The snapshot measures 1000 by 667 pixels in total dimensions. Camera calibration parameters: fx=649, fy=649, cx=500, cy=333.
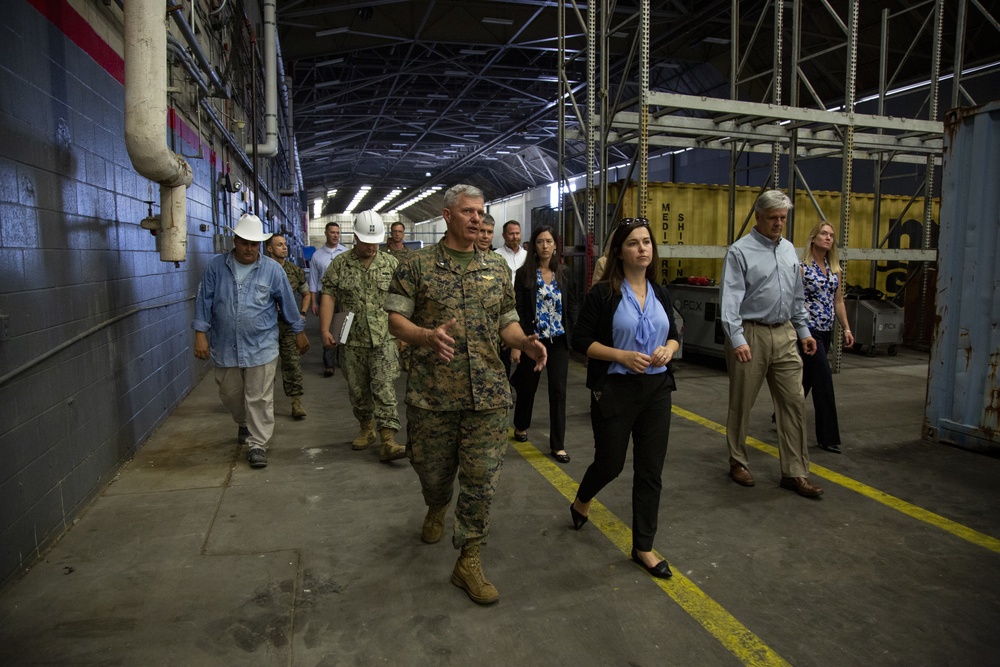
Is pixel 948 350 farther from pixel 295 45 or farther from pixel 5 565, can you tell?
pixel 295 45

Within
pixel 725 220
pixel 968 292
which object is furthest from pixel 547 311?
pixel 725 220

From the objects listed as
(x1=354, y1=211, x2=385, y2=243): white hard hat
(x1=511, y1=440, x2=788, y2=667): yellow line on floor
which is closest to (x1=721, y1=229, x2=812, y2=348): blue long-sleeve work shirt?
(x1=511, y1=440, x2=788, y2=667): yellow line on floor

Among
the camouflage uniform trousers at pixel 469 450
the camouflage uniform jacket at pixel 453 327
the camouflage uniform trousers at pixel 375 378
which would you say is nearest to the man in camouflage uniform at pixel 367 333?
the camouflage uniform trousers at pixel 375 378

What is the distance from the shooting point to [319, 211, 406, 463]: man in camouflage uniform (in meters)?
5.13

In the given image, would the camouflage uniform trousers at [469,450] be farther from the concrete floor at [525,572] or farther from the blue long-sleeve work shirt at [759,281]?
the blue long-sleeve work shirt at [759,281]

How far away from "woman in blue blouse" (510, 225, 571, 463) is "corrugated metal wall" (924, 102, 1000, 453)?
3.20m

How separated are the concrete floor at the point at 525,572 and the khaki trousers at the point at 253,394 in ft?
0.92

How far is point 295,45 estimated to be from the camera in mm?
15812

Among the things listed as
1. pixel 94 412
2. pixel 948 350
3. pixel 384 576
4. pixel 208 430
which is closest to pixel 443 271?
pixel 384 576

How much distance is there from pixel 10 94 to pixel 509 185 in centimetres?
3567

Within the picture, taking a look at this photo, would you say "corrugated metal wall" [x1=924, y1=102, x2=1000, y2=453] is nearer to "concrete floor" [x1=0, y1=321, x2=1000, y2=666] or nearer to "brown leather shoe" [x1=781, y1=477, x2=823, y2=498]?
"concrete floor" [x1=0, y1=321, x2=1000, y2=666]

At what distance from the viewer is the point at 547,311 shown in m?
4.97

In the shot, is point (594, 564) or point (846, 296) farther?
point (846, 296)

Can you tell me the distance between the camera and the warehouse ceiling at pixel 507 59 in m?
13.8
